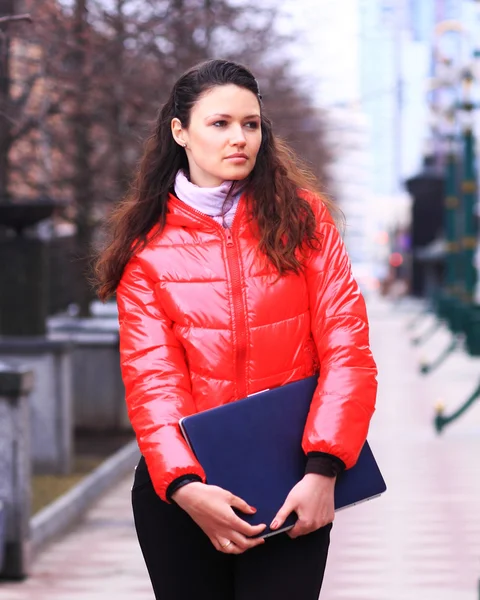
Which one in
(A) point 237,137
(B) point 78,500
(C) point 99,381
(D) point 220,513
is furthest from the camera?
(C) point 99,381

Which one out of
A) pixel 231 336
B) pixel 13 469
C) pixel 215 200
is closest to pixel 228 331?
pixel 231 336

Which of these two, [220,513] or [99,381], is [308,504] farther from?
[99,381]

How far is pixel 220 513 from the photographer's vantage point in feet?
9.97

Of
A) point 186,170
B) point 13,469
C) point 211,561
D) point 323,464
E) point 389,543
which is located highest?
point 186,170

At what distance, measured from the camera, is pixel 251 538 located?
10.1ft

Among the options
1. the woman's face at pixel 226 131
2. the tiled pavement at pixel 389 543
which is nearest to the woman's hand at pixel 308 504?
the woman's face at pixel 226 131

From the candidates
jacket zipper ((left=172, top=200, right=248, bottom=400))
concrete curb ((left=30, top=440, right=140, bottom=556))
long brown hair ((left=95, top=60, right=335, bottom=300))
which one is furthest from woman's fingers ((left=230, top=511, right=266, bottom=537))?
concrete curb ((left=30, top=440, right=140, bottom=556))

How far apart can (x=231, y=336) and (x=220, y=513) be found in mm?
402

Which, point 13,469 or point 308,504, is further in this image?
point 13,469

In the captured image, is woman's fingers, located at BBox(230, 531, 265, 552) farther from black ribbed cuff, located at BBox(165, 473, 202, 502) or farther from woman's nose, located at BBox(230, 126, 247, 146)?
woman's nose, located at BBox(230, 126, 247, 146)

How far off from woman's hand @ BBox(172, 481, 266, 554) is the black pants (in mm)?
125

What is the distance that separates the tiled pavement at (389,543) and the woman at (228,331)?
146 inches

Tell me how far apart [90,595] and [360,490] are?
404cm

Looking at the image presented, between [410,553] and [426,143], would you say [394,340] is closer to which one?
[410,553]
